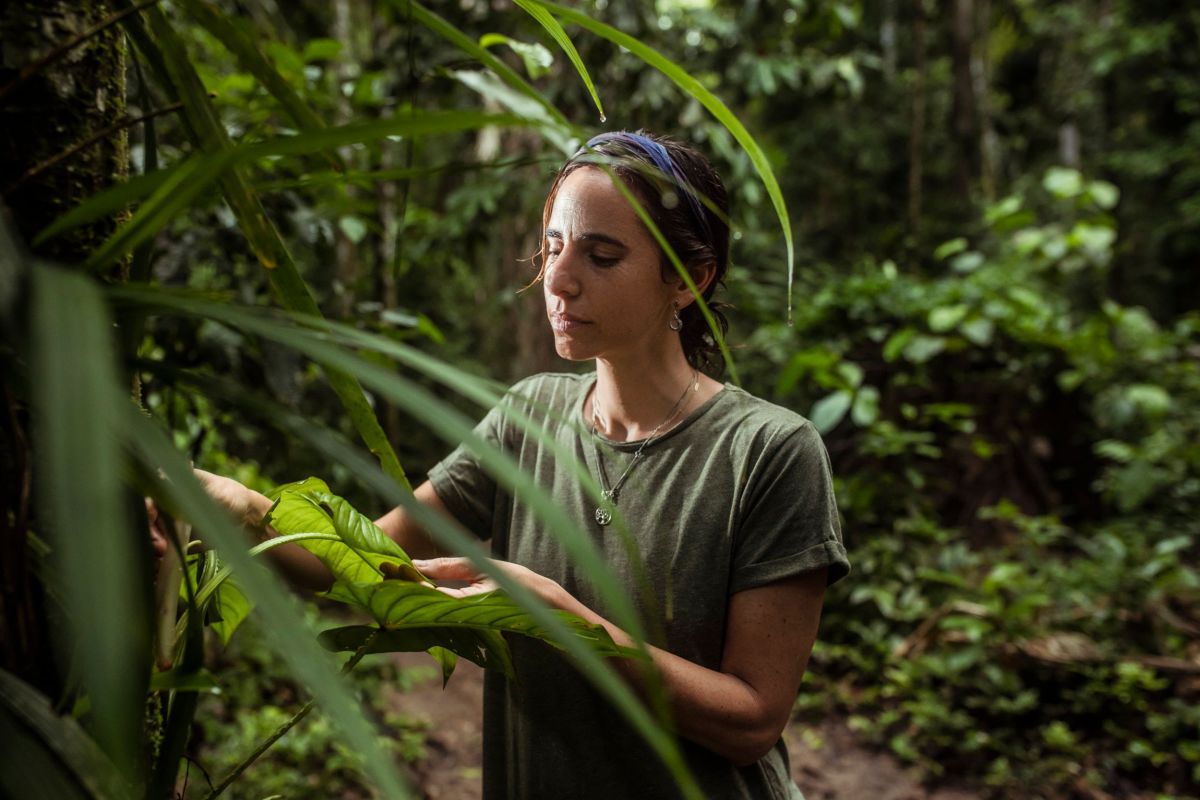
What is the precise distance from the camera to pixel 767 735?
0.88 m

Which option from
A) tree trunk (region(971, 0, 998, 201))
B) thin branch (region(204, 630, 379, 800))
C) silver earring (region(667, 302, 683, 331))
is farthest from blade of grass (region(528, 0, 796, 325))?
tree trunk (region(971, 0, 998, 201))

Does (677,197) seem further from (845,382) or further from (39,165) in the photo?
(845,382)

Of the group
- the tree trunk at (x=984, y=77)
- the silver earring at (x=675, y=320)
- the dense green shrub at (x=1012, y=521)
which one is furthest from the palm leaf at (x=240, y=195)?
the tree trunk at (x=984, y=77)

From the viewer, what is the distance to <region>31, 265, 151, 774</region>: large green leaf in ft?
0.76

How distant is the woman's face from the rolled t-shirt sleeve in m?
0.23

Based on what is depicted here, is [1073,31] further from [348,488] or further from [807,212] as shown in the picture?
[348,488]

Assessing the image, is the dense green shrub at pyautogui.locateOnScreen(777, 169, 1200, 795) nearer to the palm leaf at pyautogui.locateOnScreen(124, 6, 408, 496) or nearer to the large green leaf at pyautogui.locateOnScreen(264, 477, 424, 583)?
the large green leaf at pyautogui.locateOnScreen(264, 477, 424, 583)

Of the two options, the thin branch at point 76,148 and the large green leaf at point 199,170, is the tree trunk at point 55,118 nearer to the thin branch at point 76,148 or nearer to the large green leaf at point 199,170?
the thin branch at point 76,148

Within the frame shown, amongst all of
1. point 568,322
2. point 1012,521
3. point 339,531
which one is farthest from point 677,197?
point 1012,521

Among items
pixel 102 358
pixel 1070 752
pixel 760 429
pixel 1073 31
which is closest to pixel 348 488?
pixel 760 429

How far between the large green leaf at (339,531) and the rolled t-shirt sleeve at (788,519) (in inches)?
16.0

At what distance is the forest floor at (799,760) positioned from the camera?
2.56 metres

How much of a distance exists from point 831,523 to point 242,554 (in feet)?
2.45

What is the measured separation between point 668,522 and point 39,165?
701 mm
